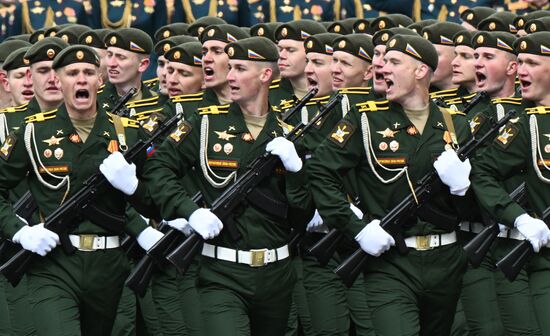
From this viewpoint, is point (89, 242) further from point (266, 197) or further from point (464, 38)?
point (464, 38)

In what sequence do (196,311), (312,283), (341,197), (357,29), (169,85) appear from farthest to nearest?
(357,29) < (169,85) < (312,283) < (196,311) < (341,197)

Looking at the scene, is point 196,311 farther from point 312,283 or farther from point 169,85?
point 169,85

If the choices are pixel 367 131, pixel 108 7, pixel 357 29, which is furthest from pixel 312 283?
pixel 108 7

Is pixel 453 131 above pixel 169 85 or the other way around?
above

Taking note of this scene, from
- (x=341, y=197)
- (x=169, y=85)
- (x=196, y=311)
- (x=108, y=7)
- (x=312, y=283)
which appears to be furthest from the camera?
(x=108, y=7)

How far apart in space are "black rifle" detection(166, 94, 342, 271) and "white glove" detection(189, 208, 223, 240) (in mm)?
82

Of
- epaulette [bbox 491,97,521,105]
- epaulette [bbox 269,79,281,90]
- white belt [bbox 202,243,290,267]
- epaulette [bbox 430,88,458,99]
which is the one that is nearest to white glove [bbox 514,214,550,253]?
white belt [bbox 202,243,290,267]

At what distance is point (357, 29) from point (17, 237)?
6.21 m

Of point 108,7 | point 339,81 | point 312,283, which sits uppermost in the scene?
point 339,81

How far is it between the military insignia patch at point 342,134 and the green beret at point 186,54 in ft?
11.6

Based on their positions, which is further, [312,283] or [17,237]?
[312,283]

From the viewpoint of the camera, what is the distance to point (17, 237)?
1118cm

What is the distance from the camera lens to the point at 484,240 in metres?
11.7

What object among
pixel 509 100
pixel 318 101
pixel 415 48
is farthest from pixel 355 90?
pixel 415 48
